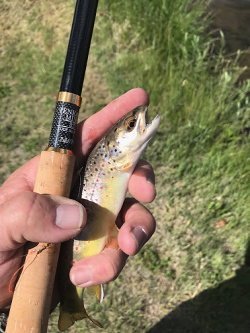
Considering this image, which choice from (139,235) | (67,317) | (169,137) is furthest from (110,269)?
(169,137)

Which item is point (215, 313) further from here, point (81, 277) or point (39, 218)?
point (39, 218)

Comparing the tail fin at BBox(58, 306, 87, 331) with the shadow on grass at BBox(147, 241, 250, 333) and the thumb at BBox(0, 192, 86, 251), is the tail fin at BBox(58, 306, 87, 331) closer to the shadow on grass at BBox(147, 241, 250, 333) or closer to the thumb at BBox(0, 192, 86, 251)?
the thumb at BBox(0, 192, 86, 251)

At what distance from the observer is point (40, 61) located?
4918mm

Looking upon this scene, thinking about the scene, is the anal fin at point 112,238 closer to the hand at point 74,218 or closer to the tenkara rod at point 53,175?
the hand at point 74,218

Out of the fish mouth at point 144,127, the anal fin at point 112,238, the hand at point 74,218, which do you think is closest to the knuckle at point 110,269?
the hand at point 74,218

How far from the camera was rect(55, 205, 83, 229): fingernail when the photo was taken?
6.10 ft

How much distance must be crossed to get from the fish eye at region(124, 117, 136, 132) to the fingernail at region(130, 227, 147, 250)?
68cm

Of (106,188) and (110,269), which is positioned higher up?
(106,188)

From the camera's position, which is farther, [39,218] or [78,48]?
[78,48]

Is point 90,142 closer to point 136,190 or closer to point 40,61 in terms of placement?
point 136,190

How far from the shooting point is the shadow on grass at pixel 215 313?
3490 mm

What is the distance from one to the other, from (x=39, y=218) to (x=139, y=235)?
71cm

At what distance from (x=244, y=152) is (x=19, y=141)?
2.94 metres

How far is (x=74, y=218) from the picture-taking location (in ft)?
Result: 6.14
